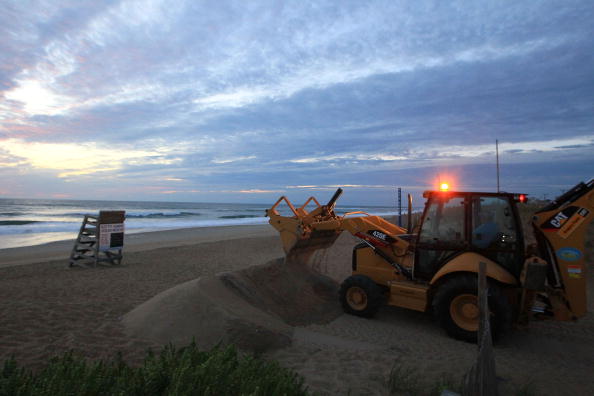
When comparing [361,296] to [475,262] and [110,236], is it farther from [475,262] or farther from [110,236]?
[110,236]

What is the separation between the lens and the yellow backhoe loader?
5238 mm

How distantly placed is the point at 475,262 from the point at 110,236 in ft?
33.6

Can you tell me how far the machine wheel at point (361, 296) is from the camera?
664 cm

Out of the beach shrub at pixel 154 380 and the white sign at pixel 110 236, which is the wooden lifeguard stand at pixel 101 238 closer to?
the white sign at pixel 110 236

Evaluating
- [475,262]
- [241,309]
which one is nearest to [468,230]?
[475,262]

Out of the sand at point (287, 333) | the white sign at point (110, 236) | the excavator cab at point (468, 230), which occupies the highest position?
the excavator cab at point (468, 230)

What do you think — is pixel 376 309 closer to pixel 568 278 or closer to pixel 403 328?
pixel 403 328

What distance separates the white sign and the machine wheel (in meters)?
7.96

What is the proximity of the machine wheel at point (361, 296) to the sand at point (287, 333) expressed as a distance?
158 millimetres

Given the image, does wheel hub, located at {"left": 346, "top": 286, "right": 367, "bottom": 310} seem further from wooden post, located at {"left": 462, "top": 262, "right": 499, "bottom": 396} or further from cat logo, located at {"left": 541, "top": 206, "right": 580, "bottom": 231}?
wooden post, located at {"left": 462, "top": 262, "right": 499, "bottom": 396}

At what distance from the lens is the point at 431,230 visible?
632cm

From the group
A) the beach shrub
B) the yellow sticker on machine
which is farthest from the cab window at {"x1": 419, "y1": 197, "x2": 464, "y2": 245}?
the beach shrub

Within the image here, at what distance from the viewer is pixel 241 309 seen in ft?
19.9

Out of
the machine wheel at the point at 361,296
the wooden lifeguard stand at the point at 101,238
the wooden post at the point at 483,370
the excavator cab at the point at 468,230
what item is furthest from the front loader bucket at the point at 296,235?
the wooden lifeguard stand at the point at 101,238
